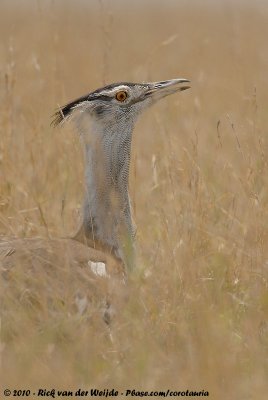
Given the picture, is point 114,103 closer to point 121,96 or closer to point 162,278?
point 121,96

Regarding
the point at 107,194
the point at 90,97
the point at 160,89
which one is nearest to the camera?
the point at 107,194

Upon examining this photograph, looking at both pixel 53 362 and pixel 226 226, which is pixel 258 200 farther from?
pixel 53 362

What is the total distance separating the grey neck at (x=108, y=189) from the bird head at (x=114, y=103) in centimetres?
5

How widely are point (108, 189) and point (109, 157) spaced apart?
14 centimetres

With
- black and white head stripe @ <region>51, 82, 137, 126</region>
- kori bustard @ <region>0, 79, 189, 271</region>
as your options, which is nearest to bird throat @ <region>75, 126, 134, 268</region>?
kori bustard @ <region>0, 79, 189, 271</region>

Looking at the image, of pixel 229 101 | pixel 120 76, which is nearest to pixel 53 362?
pixel 229 101

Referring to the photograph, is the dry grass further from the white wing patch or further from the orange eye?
the orange eye

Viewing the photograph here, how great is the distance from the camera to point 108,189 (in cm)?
393

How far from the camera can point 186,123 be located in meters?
7.14

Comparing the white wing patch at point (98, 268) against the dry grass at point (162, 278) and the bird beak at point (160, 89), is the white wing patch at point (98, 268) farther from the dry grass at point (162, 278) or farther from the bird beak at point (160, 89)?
the bird beak at point (160, 89)

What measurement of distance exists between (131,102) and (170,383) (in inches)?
58.6

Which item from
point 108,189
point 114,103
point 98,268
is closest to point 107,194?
point 108,189

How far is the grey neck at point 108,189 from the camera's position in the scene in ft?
12.6

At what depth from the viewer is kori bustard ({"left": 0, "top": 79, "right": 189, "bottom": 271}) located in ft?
12.6
